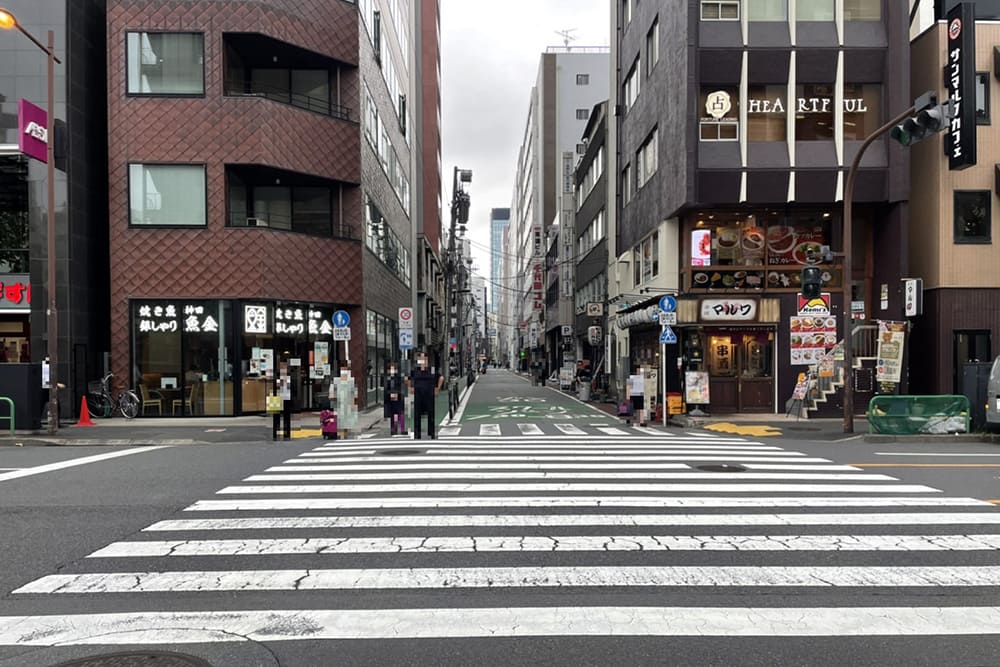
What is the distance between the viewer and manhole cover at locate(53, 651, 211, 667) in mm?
3963

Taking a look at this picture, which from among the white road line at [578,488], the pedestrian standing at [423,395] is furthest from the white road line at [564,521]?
the pedestrian standing at [423,395]

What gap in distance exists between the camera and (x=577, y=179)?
48250mm

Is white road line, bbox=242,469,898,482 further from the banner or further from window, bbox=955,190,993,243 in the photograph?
window, bbox=955,190,993,243

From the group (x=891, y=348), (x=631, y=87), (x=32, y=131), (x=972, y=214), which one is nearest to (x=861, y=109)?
(x=972, y=214)

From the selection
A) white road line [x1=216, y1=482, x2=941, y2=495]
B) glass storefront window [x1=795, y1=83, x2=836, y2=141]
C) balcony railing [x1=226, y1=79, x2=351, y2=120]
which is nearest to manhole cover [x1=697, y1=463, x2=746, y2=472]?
white road line [x1=216, y1=482, x2=941, y2=495]

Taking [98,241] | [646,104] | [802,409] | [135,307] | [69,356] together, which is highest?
[646,104]

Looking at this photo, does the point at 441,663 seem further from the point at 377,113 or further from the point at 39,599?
the point at 377,113

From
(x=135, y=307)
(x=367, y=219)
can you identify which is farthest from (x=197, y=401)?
(x=367, y=219)

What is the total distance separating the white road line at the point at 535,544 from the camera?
245 inches

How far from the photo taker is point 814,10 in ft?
69.2

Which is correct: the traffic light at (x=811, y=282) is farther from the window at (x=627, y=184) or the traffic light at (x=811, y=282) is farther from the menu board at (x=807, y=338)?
the window at (x=627, y=184)

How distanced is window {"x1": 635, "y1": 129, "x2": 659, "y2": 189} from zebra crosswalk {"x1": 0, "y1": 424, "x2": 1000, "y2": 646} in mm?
18175

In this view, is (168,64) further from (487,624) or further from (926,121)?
(487,624)

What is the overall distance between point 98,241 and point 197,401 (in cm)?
663
